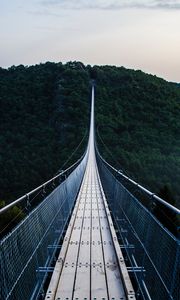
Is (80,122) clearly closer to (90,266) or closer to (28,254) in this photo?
(90,266)

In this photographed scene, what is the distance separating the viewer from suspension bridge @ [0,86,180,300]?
8.80ft

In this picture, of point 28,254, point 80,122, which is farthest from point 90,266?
point 80,122

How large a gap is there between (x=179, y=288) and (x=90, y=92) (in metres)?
55.1

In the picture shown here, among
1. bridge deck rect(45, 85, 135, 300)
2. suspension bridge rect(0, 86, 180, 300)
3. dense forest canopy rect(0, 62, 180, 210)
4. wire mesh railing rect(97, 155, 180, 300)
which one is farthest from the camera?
dense forest canopy rect(0, 62, 180, 210)

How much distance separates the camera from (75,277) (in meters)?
3.83

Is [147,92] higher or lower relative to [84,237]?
higher

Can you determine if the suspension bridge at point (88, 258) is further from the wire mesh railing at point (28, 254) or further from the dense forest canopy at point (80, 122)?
the dense forest canopy at point (80, 122)

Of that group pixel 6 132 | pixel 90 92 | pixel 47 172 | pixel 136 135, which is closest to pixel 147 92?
pixel 90 92

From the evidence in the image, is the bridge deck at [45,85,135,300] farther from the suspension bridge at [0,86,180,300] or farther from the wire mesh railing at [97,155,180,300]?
the wire mesh railing at [97,155,180,300]

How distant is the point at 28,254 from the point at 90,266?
108 centimetres

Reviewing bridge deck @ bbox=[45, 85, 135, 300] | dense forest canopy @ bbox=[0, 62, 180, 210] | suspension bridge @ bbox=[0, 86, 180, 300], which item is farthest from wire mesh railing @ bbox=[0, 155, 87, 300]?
dense forest canopy @ bbox=[0, 62, 180, 210]

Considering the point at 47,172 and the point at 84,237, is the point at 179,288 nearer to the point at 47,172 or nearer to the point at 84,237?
the point at 84,237

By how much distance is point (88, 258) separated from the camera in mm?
4434

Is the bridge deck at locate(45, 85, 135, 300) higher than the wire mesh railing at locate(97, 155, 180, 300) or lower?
lower
